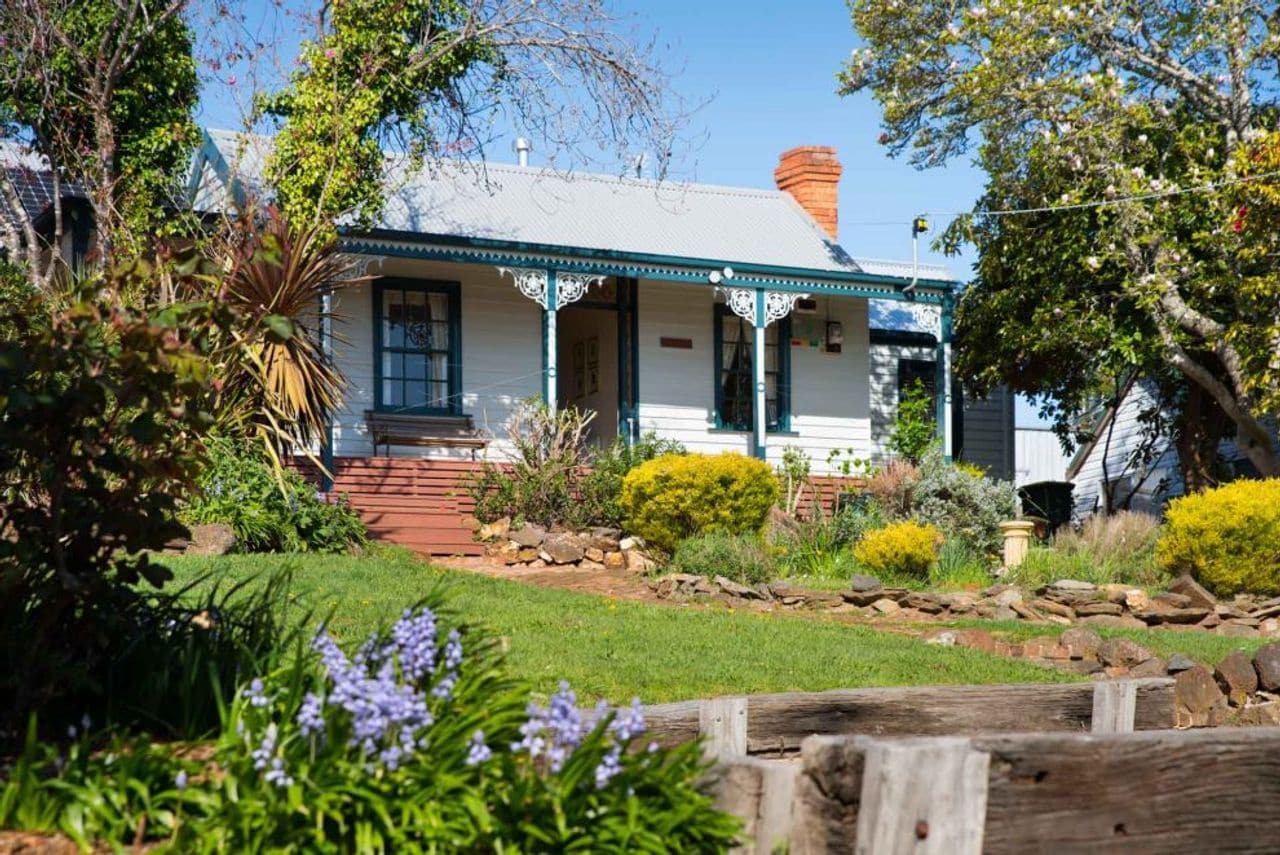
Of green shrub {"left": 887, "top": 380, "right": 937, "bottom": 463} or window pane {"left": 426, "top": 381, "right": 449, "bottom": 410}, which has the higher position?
window pane {"left": 426, "top": 381, "right": 449, "bottom": 410}

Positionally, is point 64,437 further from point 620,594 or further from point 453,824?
point 620,594

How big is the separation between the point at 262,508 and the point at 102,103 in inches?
255

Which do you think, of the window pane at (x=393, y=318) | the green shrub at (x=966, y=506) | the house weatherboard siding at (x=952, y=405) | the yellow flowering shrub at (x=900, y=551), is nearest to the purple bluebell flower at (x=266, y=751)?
the yellow flowering shrub at (x=900, y=551)

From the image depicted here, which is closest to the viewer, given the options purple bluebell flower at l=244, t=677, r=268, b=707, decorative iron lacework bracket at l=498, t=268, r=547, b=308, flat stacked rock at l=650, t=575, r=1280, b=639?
purple bluebell flower at l=244, t=677, r=268, b=707

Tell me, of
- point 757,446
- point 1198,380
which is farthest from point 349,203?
point 1198,380

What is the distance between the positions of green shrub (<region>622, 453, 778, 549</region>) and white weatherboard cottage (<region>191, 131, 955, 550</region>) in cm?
274

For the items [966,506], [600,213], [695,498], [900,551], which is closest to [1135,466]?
[966,506]

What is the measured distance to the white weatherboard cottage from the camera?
1991cm

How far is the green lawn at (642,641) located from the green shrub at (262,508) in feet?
3.80

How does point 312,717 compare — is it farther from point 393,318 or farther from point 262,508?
point 393,318

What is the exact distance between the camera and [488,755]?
3834 millimetres

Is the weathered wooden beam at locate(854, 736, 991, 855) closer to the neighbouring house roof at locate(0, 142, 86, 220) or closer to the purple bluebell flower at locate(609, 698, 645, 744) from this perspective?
the purple bluebell flower at locate(609, 698, 645, 744)

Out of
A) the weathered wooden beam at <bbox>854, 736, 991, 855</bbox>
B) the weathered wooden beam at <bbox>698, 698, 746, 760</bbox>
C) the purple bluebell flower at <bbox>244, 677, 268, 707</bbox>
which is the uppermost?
the purple bluebell flower at <bbox>244, 677, 268, 707</bbox>

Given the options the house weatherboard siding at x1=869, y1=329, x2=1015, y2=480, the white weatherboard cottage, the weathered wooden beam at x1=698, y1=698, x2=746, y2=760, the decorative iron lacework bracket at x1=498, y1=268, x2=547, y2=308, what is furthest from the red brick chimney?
the weathered wooden beam at x1=698, y1=698, x2=746, y2=760
